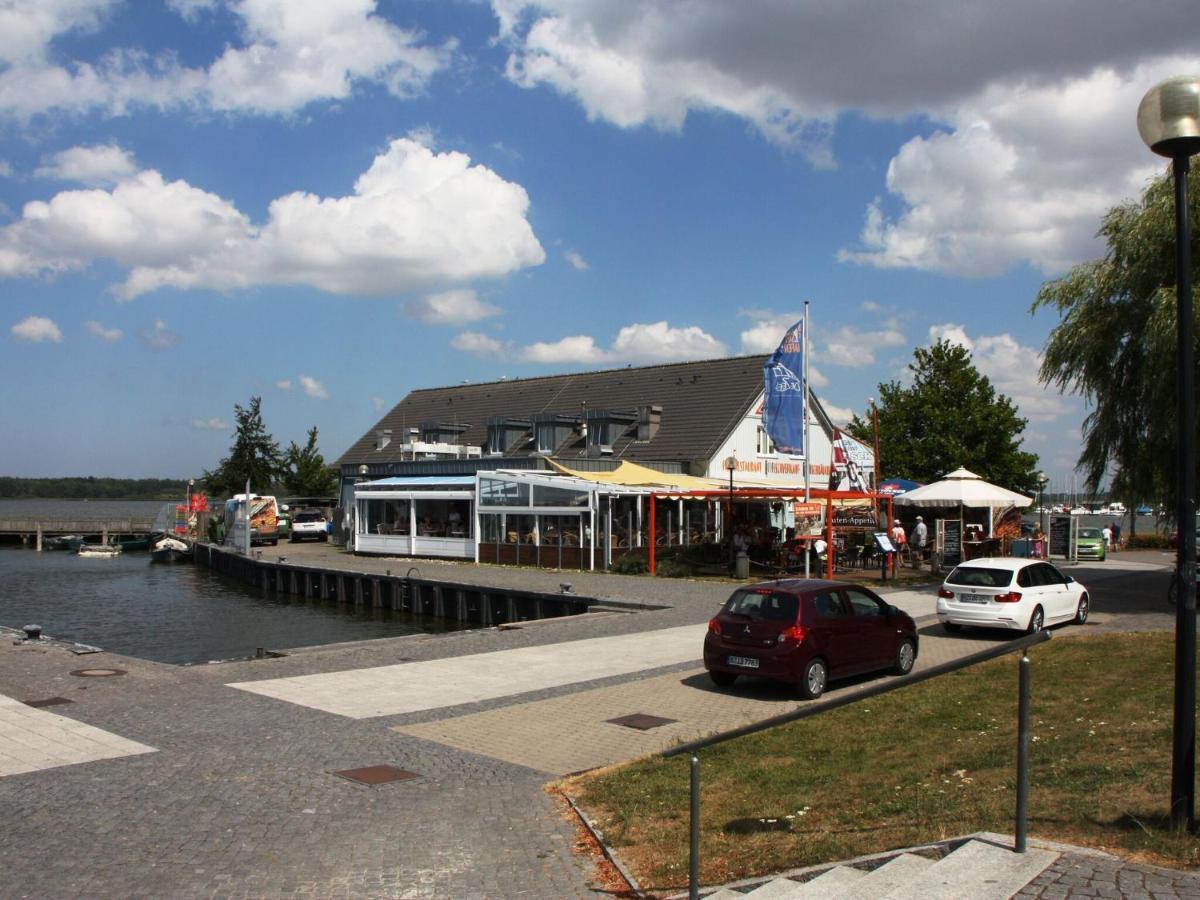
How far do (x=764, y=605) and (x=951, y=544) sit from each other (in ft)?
73.4

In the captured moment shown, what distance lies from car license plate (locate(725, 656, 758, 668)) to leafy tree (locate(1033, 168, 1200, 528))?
13.8m

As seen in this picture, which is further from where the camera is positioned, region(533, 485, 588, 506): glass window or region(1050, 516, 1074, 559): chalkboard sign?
region(1050, 516, 1074, 559): chalkboard sign

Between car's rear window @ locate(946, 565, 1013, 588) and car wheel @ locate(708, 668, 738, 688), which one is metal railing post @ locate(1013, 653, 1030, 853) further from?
car's rear window @ locate(946, 565, 1013, 588)

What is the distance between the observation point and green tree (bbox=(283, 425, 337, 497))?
276ft

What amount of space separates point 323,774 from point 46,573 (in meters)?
50.4

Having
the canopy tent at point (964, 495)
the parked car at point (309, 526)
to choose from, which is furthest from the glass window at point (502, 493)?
the parked car at point (309, 526)

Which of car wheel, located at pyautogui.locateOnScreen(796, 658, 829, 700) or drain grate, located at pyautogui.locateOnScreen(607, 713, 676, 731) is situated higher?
car wheel, located at pyautogui.locateOnScreen(796, 658, 829, 700)

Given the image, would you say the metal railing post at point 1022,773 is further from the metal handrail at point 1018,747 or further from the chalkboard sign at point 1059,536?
the chalkboard sign at point 1059,536

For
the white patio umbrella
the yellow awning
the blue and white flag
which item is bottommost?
the white patio umbrella

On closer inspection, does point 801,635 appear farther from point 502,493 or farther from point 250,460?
point 250,460

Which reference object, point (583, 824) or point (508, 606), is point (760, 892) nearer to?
point (583, 824)

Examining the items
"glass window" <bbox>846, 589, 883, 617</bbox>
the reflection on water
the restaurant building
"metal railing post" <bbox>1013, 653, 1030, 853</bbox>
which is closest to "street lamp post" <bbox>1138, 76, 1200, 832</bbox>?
"metal railing post" <bbox>1013, 653, 1030, 853</bbox>

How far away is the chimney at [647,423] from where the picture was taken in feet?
159

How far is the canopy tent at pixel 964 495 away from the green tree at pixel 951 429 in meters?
20.5
